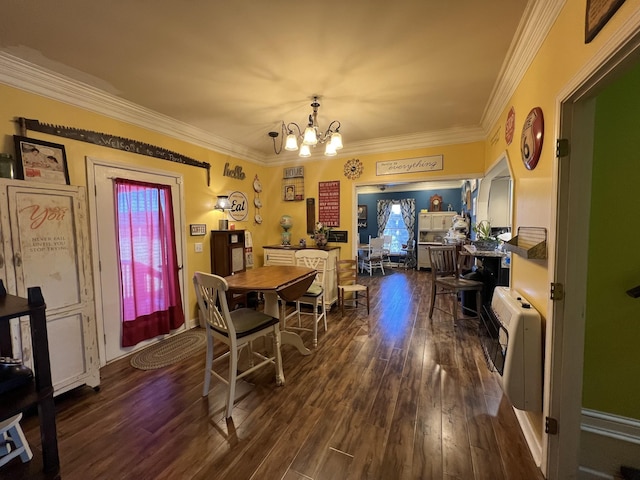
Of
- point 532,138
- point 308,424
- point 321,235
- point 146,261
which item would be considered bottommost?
point 308,424

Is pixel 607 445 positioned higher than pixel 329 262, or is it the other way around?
pixel 329 262

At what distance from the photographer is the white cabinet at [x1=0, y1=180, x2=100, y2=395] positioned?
1721 mm

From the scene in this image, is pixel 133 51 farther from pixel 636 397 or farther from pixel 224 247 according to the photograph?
pixel 636 397

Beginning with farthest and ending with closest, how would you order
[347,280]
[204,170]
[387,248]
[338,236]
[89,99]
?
[387,248]
[338,236]
[347,280]
[204,170]
[89,99]

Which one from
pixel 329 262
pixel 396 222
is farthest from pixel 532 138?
pixel 396 222

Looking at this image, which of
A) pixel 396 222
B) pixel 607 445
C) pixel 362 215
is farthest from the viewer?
pixel 362 215

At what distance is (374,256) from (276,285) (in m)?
5.33

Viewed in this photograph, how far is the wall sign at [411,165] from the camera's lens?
3622 millimetres

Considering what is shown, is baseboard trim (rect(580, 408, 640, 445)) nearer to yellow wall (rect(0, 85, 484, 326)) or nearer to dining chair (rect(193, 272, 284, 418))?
dining chair (rect(193, 272, 284, 418))

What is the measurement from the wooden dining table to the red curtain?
1.11m

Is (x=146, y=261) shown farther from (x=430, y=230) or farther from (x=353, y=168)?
(x=430, y=230)

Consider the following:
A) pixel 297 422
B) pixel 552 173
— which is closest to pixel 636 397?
pixel 552 173

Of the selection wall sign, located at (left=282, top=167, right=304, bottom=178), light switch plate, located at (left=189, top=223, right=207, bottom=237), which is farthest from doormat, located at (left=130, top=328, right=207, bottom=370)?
wall sign, located at (left=282, top=167, right=304, bottom=178)

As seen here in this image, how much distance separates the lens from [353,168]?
13.3ft
